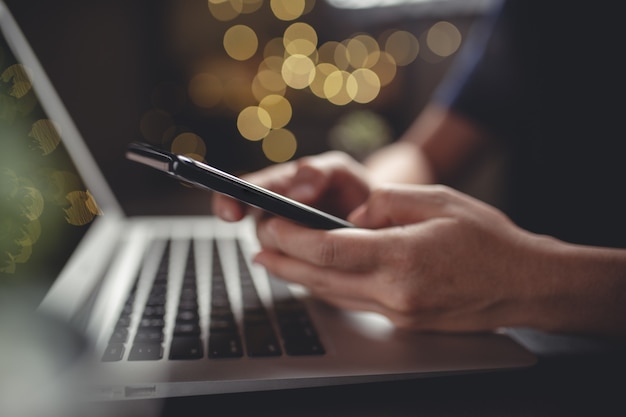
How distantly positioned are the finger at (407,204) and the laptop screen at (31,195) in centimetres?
30

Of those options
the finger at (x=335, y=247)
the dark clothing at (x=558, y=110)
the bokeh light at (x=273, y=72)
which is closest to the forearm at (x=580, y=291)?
the finger at (x=335, y=247)

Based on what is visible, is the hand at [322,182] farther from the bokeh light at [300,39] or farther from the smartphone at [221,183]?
the bokeh light at [300,39]

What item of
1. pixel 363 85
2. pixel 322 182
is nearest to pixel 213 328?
pixel 322 182

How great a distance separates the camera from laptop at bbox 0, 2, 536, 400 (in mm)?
311

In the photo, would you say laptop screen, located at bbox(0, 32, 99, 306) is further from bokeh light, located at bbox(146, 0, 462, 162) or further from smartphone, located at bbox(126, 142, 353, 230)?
bokeh light, located at bbox(146, 0, 462, 162)

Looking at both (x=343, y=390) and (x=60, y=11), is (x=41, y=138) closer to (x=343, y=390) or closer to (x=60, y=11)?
(x=343, y=390)

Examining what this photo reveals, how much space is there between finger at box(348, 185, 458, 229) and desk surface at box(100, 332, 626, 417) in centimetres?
14

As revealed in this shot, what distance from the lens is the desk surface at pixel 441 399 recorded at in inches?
12.0

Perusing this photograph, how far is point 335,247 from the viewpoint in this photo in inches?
15.0

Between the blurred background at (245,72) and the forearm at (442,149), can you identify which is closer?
the forearm at (442,149)

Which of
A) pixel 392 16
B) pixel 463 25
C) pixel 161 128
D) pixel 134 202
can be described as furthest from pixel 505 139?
pixel 161 128

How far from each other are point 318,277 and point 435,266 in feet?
0.33

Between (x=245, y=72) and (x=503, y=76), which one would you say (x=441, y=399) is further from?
(x=245, y=72)

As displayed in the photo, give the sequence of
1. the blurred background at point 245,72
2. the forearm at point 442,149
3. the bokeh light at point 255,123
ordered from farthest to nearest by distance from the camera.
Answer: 1. the bokeh light at point 255,123
2. the blurred background at point 245,72
3. the forearm at point 442,149
